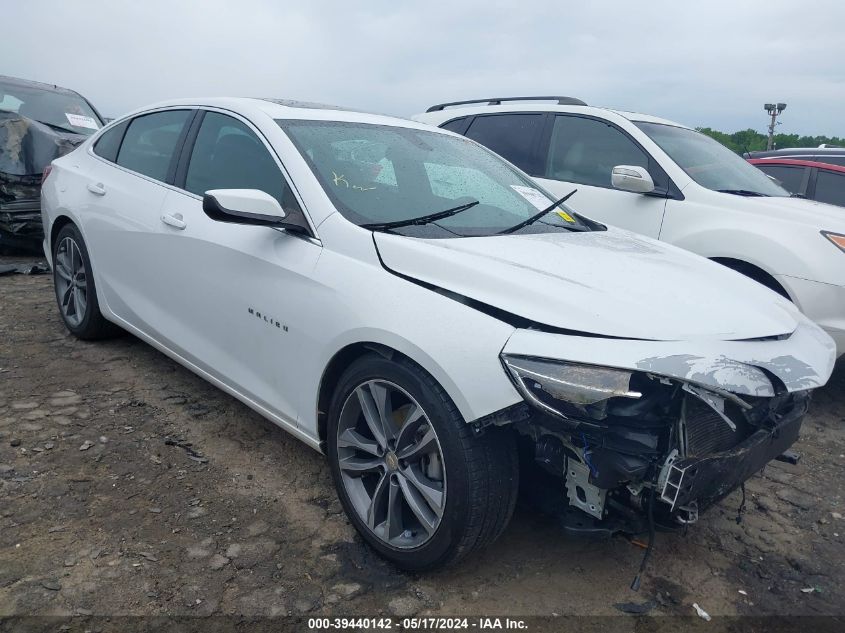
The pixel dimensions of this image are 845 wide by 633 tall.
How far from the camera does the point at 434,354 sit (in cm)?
216

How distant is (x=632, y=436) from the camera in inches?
79.6

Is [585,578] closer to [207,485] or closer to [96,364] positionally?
[207,485]

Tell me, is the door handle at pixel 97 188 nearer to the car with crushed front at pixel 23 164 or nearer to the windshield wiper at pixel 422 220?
the windshield wiper at pixel 422 220

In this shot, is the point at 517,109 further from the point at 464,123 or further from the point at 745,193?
the point at 745,193

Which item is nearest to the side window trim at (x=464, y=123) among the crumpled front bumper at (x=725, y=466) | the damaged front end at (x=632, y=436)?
the crumpled front bumper at (x=725, y=466)

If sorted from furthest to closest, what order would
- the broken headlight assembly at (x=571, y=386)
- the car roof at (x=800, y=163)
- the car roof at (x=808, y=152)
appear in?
the car roof at (x=808, y=152)
the car roof at (x=800, y=163)
the broken headlight assembly at (x=571, y=386)

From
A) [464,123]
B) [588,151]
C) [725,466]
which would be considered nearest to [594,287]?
[725,466]

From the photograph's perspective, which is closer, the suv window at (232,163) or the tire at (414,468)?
the tire at (414,468)

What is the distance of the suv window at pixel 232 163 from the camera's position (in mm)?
2945

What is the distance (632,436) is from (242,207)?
5.33 feet

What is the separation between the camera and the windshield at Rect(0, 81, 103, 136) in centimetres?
747

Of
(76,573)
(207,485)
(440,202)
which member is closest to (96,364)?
(207,485)

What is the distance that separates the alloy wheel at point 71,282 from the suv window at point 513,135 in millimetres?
3149

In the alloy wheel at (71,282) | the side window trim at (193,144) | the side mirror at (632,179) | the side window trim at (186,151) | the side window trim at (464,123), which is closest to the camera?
the side window trim at (193,144)
